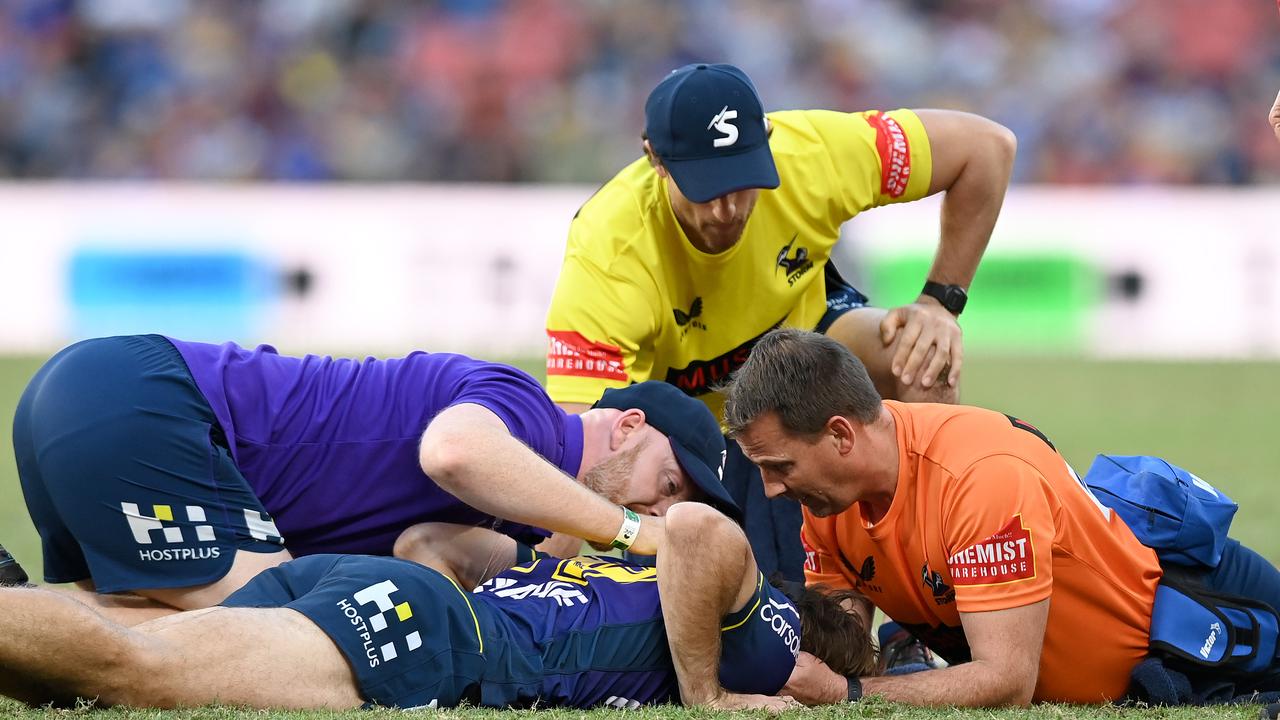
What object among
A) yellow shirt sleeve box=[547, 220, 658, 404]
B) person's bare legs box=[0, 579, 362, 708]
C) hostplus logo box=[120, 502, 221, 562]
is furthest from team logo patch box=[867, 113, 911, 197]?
person's bare legs box=[0, 579, 362, 708]

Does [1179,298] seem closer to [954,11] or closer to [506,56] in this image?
[954,11]

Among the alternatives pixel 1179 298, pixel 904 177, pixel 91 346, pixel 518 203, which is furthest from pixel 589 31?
pixel 91 346

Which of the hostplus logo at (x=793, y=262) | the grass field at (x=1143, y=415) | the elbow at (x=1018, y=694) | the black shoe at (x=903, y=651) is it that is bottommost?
the grass field at (x=1143, y=415)

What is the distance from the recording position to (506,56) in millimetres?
17625

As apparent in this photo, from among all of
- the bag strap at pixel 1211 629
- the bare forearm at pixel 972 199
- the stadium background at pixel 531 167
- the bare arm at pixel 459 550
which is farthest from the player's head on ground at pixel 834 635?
the stadium background at pixel 531 167

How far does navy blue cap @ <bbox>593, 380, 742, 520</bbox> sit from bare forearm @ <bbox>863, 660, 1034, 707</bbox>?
0.88 metres

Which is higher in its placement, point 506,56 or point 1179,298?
point 506,56

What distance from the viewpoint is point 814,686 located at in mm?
4445

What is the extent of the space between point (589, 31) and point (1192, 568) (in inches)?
550

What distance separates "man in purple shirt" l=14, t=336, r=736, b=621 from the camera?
4.49 meters

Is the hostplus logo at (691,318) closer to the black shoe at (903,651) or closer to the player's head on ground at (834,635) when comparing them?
the black shoe at (903,651)

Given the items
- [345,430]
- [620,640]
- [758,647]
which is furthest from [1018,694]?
[345,430]

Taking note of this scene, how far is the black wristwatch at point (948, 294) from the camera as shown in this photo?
20.5 ft

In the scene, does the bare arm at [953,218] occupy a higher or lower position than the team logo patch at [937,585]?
higher
